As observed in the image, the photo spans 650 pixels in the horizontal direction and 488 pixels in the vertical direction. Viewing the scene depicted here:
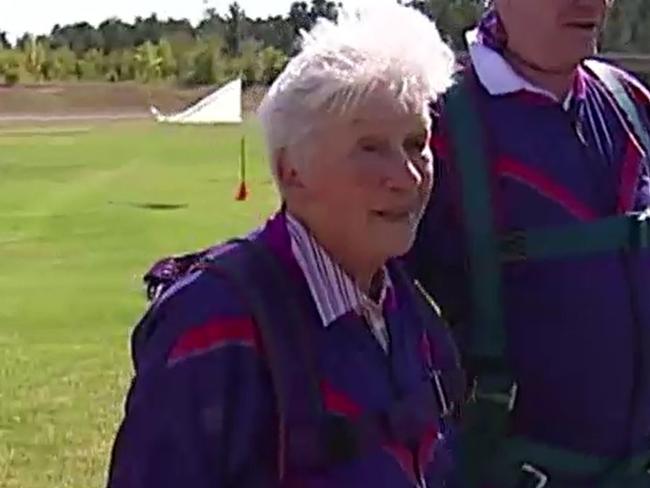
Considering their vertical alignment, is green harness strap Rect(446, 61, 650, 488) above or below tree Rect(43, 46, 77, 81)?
above

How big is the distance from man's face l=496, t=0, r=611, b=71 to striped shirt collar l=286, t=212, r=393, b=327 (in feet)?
2.45

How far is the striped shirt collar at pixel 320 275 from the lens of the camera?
2.35 metres

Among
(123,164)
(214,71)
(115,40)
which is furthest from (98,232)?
(115,40)

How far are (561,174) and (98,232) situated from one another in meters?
16.1

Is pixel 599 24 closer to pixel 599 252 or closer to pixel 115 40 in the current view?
pixel 599 252

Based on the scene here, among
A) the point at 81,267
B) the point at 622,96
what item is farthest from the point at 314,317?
the point at 81,267

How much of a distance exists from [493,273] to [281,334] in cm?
69

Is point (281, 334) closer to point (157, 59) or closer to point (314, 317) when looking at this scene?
point (314, 317)

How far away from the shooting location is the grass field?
304 inches

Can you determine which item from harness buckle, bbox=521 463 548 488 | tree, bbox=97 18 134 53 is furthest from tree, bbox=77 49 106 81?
harness buckle, bbox=521 463 548 488

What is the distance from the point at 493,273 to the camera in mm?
2840

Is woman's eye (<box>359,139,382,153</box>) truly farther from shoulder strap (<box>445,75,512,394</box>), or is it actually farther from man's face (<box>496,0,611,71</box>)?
man's face (<box>496,0,611,71</box>)

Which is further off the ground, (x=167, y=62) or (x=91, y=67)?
(x=167, y=62)

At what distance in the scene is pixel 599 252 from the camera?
2848mm
